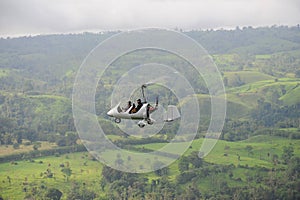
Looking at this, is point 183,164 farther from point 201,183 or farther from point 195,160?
point 201,183

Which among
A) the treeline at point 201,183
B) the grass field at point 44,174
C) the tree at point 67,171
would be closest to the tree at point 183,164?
the treeline at point 201,183

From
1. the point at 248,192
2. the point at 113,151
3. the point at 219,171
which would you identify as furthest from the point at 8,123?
the point at 248,192

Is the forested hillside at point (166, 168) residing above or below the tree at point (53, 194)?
above

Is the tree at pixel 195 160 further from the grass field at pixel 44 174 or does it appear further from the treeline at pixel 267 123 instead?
the treeline at pixel 267 123

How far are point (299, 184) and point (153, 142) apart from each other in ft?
105

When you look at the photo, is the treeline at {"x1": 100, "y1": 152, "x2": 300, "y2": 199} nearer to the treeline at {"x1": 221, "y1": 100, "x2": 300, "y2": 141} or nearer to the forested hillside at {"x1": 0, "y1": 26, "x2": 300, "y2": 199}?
the forested hillside at {"x1": 0, "y1": 26, "x2": 300, "y2": 199}

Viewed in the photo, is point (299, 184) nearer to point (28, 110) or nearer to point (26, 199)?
point (26, 199)

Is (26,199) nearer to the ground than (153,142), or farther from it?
nearer to the ground

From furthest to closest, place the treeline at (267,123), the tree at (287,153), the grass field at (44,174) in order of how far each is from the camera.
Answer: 1. the treeline at (267,123)
2. the tree at (287,153)
3. the grass field at (44,174)

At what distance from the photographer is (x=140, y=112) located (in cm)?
2425

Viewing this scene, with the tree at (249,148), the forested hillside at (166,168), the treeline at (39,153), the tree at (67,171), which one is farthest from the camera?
the tree at (249,148)

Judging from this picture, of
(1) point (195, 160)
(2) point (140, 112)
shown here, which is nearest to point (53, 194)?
(1) point (195, 160)

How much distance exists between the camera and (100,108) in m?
137

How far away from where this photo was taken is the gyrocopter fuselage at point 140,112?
24.1m
